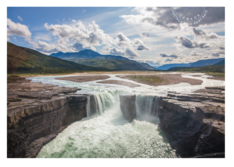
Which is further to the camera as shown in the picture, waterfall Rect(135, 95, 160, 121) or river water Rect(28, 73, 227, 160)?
waterfall Rect(135, 95, 160, 121)

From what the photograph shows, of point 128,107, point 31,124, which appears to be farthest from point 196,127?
point 31,124

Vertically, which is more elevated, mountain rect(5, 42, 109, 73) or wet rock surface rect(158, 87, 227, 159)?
mountain rect(5, 42, 109, 73)

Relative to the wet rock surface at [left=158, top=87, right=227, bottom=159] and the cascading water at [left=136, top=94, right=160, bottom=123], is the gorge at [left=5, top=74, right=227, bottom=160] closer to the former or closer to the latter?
the wet rock surface at [left=158, top=87, right=227, bottom=159]

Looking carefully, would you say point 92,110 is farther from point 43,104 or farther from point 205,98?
point 205,98

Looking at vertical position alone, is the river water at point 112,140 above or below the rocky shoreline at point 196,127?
below

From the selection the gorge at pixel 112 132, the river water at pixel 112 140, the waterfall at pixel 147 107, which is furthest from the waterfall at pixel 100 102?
the waterfall at pixel 147 107

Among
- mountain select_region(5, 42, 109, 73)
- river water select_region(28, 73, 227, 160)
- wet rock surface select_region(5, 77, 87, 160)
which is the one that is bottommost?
river water select_region(28, 73, 227, 160)

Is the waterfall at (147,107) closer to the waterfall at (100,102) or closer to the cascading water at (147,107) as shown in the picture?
the cascading water at (147,107)

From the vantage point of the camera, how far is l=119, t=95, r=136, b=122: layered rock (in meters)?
19.4

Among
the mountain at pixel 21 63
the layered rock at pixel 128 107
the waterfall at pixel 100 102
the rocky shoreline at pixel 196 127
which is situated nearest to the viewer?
the rocky shoreline at pixel 196 127

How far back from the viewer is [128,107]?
19.5 m

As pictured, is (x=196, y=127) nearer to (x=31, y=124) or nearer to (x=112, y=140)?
(x=112, y=140)

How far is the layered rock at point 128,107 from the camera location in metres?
19.4

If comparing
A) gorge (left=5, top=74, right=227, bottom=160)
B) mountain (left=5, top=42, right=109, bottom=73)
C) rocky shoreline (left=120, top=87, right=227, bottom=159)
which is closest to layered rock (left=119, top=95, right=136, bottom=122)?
gorge (left=5, top=74, right=227, bottom=160)
